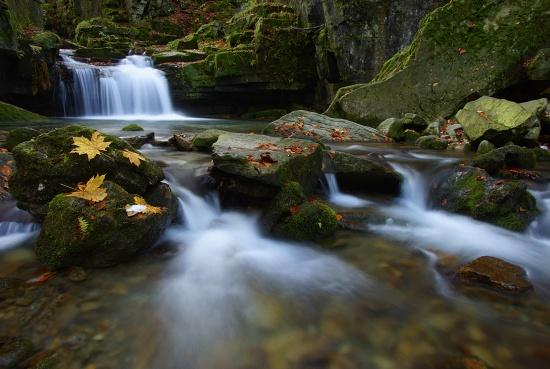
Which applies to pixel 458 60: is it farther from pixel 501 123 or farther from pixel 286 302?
pixel 286 302

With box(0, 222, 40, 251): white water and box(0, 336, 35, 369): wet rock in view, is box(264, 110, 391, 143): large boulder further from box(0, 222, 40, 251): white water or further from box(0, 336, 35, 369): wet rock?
box(0, 336, 35, 369): wet rock

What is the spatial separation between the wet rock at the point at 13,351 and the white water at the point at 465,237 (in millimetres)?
3254

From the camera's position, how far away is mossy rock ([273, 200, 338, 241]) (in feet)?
12.3

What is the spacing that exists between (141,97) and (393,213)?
47.9 feet

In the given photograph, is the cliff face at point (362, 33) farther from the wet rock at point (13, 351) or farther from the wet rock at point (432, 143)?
the wet rock at point (13, 351)

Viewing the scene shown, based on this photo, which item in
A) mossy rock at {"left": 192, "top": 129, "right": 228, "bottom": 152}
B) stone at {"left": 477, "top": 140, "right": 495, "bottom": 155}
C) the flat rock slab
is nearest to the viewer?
the flat rock slab

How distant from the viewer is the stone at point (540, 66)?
8.17m

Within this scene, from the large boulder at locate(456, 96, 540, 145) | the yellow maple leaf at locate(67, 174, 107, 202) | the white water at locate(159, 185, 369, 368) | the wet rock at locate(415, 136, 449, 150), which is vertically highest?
the large boulder at locate(456, 96, 540, 145)

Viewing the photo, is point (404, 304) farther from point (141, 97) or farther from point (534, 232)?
point (141, 97)

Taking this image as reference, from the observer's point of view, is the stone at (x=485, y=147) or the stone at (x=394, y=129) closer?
the stone at (x=485, y=147)

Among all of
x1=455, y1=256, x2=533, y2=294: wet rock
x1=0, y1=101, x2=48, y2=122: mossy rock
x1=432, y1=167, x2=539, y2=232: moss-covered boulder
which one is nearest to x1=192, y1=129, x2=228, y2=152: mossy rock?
x1=432, y1=167, x2=539, y2=232: moss-covered boulder

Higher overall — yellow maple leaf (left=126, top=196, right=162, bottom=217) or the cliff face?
the cliff face

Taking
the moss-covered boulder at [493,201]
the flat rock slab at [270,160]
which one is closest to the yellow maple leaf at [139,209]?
the flat rock slab at [270,160]

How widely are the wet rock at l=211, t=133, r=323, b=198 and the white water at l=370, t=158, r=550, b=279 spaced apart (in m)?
1.06
